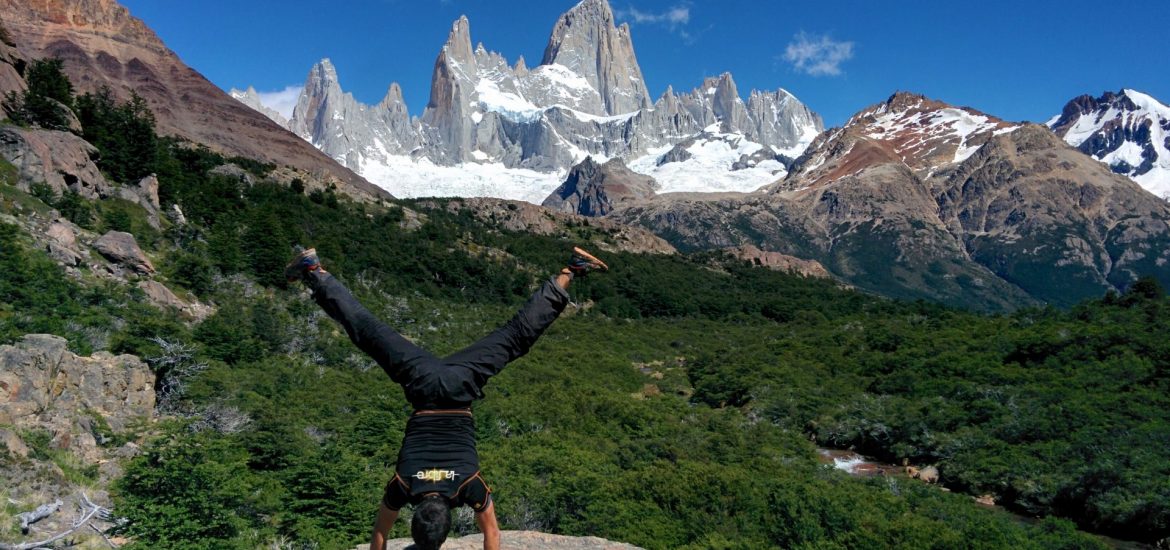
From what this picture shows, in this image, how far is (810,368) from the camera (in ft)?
148

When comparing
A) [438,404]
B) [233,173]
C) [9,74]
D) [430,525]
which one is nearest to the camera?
[430,525]

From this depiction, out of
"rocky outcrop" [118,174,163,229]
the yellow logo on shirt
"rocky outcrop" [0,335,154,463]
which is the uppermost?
"rocky outcrop" [118,174,163,229]

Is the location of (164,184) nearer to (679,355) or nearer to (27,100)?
(27,100)

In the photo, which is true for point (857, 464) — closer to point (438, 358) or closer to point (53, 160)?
point (438, 358)

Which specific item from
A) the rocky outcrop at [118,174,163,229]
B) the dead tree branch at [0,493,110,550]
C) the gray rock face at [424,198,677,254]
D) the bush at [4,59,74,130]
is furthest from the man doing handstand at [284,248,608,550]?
the gray rock face at [424,198,677,254]

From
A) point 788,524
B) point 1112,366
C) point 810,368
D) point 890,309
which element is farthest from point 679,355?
point 788,524

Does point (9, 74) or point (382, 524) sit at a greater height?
point (9, 74)

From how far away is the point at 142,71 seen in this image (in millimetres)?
115438

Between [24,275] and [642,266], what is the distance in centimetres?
7783

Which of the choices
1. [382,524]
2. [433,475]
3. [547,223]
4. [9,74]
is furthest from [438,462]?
[547,223]

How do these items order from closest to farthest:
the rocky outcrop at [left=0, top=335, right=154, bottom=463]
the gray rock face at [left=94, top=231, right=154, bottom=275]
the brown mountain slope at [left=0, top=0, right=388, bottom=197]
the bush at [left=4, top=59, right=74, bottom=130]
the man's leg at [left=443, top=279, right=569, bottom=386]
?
the man's leg at [left=443, top=279, right=569, bottom=386]
the rocky outcrop at [left=0, top=335, right=154, bottom=463]
the gray rock face at [left=94, top=231, right=154, bottom=275]
the bush at [left=4, top=59, right=74, bottom=130]
the brown mountain slope at [left=0, top=0, right=388, bottom=197]

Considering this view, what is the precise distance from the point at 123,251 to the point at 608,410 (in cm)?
1906

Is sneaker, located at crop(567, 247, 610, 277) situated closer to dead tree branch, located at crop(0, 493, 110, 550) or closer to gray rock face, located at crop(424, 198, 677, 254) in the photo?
dead tree branch, located at crop(0, 493, 110, 550)

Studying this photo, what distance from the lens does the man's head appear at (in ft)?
14.9
